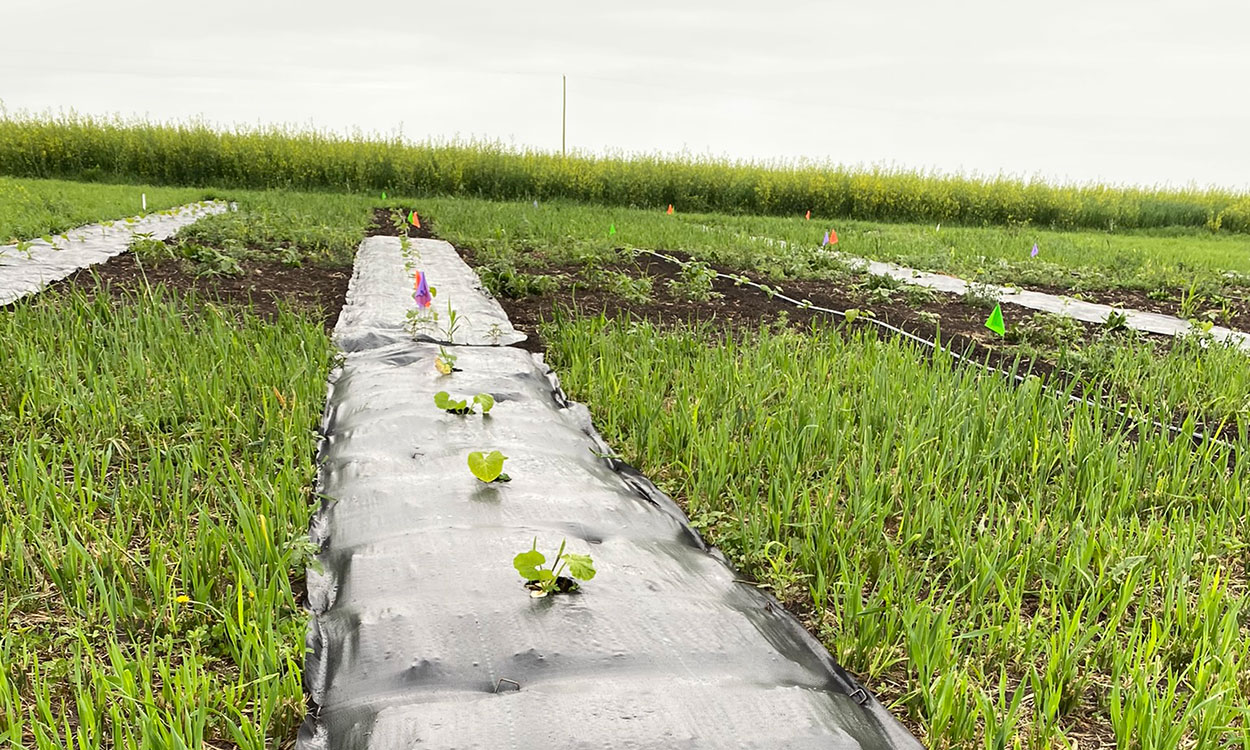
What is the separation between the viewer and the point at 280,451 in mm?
2332

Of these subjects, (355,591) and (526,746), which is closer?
(526,746)

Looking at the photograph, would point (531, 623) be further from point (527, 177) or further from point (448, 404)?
point (527, 177)

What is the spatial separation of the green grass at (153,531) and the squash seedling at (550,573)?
1.31ft

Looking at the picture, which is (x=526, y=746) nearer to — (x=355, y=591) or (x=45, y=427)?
(x=355, y=591)

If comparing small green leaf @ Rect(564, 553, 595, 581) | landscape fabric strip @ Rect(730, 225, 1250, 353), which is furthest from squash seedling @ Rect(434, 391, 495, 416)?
landscape fabric strip @ Rect(730, 225, 1250, 353)

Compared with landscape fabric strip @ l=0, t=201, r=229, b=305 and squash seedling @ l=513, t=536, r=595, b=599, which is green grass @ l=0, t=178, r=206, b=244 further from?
squash seedling @ l=513, t=536, r=595, b=599

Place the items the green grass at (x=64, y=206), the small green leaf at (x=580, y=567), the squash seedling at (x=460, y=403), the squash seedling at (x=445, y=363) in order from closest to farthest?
the small green leaf at (x=580, y=567)
the squash seedling at (x=460, y=403)
the squash seedling at (x=445, y=363)
the green grass at (x=64, y=206)

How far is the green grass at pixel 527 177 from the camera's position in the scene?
49.1 ft

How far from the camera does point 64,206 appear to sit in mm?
7586

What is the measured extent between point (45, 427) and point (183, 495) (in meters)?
0.91

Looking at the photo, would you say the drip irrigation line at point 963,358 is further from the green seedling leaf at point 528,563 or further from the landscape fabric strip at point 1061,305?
the green seedling leaf at point 528,563

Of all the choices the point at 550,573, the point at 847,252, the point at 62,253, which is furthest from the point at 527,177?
the point at 550,573

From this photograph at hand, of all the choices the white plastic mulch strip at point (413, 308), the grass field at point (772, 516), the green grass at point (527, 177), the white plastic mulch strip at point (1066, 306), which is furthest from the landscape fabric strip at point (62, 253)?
the green grass at point (527, 177)

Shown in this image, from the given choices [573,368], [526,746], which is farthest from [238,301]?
[526,746]
